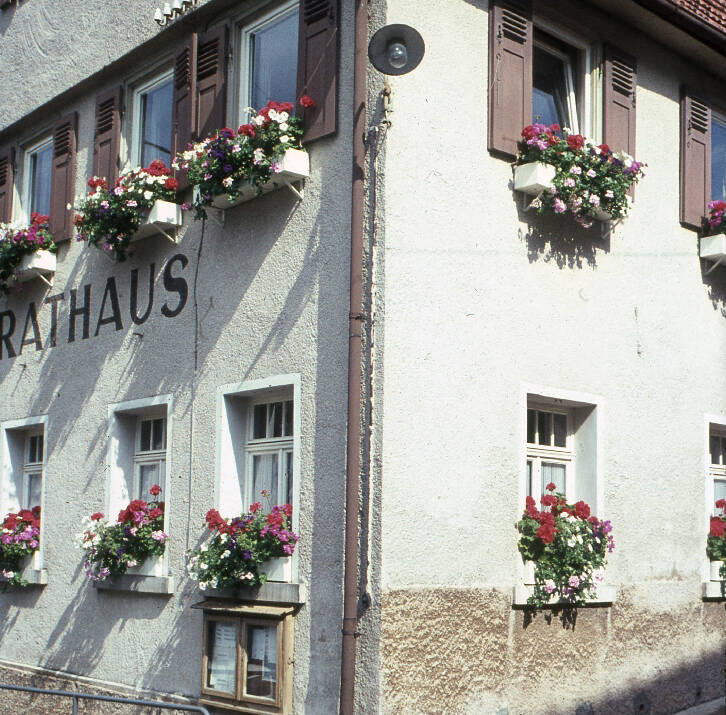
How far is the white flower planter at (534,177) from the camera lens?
28.4 ft

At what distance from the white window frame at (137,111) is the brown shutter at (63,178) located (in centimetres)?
92

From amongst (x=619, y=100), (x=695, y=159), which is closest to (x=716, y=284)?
(x=695, y=159)

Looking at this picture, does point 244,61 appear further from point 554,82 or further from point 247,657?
point 247,657

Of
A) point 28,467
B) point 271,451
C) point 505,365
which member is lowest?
point 28,467

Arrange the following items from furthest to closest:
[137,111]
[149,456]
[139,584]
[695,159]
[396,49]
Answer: [137,111]
[695,159]
[149,456]
[139,584]
[396,49]

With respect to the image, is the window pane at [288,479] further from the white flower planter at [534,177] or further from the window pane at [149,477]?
the white flower planter at [534,177]

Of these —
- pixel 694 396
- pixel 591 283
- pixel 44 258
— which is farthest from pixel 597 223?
pixel 44 258

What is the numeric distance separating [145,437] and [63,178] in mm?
2935

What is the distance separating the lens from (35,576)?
1099 cm

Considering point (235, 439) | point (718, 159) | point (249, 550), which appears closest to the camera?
point (249, 550)

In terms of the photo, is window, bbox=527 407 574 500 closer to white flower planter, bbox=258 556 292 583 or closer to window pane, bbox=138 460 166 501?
white flower planter, bbox=258 556 292 583

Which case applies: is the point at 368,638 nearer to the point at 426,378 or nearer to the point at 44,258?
the point at 426,378

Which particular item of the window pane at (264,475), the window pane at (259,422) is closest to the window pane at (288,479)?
the window pane at (264,475)

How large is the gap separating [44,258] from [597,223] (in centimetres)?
538
